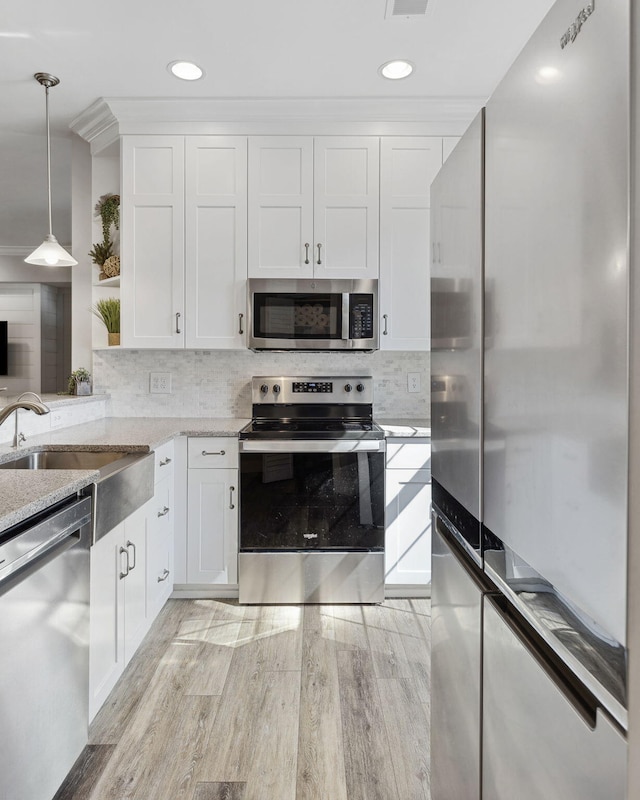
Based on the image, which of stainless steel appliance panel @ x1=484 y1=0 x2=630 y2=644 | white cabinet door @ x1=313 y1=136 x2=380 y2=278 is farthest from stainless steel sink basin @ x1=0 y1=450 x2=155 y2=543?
white cabinet door @ x1=313 y1=136 x2=380 y2=278

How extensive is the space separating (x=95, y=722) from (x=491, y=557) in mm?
1607

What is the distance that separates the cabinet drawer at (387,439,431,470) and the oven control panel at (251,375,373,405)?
564 mm

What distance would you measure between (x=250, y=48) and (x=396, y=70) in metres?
0.70

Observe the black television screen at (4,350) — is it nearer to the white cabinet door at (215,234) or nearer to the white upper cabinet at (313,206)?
the white cabinet door at (215,234)

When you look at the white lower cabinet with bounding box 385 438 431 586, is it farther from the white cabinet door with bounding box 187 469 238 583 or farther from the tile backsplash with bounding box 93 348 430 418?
the white cabinet door with bounding box 187 469 238 583

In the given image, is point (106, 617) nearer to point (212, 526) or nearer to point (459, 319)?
point (212, 526)

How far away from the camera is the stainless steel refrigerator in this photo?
52 cm

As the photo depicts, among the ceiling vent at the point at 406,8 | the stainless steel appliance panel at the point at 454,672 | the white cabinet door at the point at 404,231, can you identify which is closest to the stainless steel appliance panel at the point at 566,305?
the stainless steel appliance panel at the point at 454,672

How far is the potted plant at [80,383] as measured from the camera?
307 centimetres

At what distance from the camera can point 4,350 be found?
661 cm

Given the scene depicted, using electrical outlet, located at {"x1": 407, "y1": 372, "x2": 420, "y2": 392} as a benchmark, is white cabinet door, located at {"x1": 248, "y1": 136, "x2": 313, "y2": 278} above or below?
above

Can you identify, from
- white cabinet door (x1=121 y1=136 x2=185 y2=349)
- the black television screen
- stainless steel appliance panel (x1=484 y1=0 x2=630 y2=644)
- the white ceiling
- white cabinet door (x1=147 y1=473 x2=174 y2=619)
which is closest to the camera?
stainless steel appliance panel (x1=484 y1=0 x2=630 y2=644)

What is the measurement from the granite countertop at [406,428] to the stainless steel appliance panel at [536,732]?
1806mm

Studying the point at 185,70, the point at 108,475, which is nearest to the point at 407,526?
the point at 108,475
